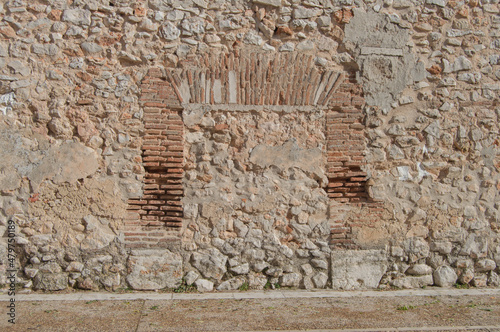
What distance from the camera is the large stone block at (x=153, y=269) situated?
432 centimetres

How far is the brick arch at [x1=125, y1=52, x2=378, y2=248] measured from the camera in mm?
4449

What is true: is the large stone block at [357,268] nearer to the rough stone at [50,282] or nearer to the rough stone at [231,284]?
the rough stone at [231,284]

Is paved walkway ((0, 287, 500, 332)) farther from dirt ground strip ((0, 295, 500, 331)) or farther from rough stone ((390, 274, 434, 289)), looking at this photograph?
rough stone ((390, 274, 434, 289))

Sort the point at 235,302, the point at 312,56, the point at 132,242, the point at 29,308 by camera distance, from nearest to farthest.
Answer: the point at 29,308, the point at 235,302, the point at 132,242, the point at 312,56

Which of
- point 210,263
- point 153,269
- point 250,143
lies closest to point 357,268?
point 210,263

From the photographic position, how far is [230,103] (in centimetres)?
457

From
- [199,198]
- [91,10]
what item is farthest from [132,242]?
[91,10]

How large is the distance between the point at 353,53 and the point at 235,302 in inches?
118

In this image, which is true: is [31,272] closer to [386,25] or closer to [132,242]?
[132,242]

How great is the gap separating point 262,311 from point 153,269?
1247 mm

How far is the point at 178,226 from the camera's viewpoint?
445 centimetres

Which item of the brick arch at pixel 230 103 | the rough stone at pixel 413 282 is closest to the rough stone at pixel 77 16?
the brick arch at pixel 230 103

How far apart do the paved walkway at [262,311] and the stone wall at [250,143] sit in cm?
22

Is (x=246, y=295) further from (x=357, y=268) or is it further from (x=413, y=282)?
(x=413, y=282)
